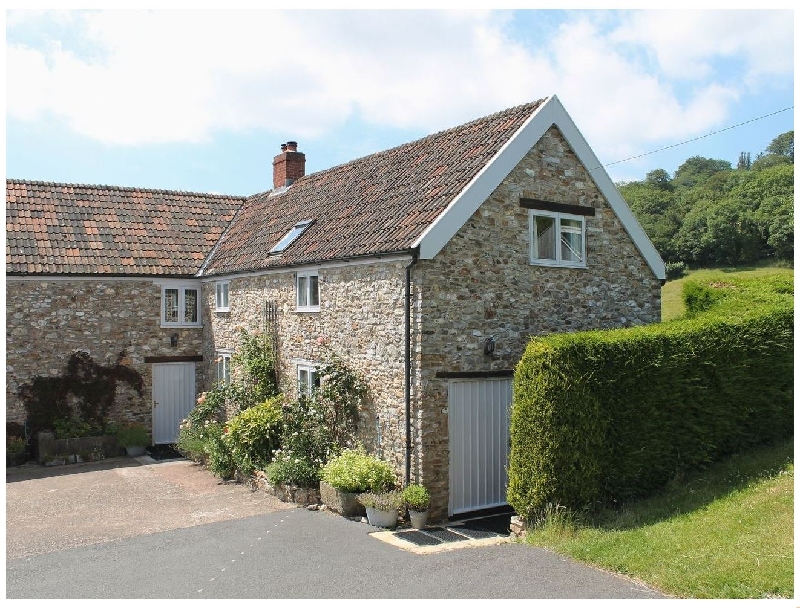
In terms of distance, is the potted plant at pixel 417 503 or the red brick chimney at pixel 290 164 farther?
the red brick chimney at pixel 290 164

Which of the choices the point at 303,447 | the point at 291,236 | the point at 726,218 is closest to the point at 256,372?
the point at 303,447

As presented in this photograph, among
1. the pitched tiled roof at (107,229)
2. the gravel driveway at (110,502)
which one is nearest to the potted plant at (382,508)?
the gravel driveway at (110,502)

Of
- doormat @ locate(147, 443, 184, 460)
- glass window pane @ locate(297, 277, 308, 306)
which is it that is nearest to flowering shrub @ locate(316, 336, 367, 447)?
glass window pane @ locate(297, 277, 308, 306)

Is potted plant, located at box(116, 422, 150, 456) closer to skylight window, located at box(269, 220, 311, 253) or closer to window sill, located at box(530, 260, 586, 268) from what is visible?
skylight window, located at box(269, 220, 311, 253)

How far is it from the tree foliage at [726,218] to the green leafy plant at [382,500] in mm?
35068

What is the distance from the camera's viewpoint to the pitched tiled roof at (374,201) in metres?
13.8

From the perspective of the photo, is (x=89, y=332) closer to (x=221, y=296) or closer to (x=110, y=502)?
(x=221, y=296)

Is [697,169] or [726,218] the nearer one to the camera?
[726,218]

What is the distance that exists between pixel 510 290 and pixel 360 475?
4503 mm

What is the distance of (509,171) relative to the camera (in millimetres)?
13727

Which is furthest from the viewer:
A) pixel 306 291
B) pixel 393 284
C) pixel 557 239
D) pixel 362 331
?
pixel 306 291

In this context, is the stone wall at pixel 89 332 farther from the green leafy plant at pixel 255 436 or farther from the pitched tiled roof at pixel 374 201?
the green leafy plant at pixel 255 436

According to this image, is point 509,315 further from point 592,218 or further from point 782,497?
point 782,497

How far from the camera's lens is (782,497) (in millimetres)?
10562
